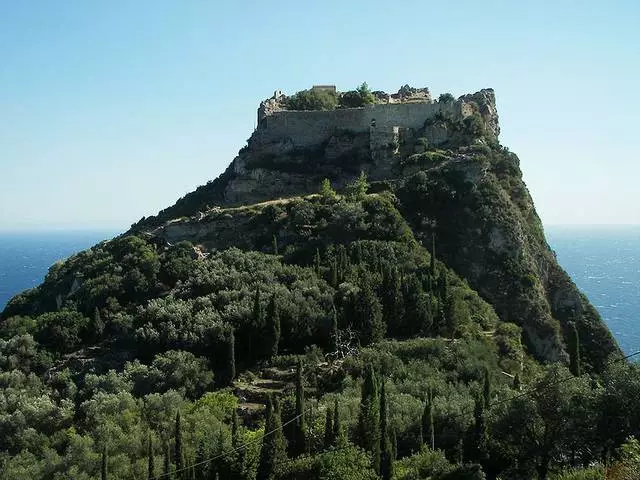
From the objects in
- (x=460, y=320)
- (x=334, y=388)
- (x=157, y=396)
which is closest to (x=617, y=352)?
(x=460, y=320)

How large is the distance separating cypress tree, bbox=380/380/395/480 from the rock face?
22.5 meters

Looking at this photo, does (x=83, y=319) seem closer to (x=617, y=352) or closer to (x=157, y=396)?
(x=157, y=396)

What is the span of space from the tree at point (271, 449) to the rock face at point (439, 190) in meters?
25.3

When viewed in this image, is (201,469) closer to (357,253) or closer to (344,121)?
(357,253)

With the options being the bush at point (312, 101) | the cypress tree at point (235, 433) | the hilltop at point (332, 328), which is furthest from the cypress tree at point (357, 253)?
the bush at point (312, 101)

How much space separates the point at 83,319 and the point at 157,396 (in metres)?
13.7

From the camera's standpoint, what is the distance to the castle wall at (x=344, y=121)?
6588cm

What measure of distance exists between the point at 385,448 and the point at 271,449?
5.00 meters

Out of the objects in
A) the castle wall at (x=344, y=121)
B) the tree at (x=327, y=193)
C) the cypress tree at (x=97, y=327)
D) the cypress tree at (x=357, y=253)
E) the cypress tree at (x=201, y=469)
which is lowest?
the cypress tree at (x=201, y=469)

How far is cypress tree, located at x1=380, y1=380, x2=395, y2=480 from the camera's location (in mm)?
29016

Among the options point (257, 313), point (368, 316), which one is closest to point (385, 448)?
point (368, 316)

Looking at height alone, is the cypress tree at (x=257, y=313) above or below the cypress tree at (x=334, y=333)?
above

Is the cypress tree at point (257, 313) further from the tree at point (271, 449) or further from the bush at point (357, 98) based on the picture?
the bush at point (357, 98)

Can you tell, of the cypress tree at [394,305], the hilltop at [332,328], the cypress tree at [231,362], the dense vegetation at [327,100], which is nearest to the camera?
the hilltop at [332,328]
